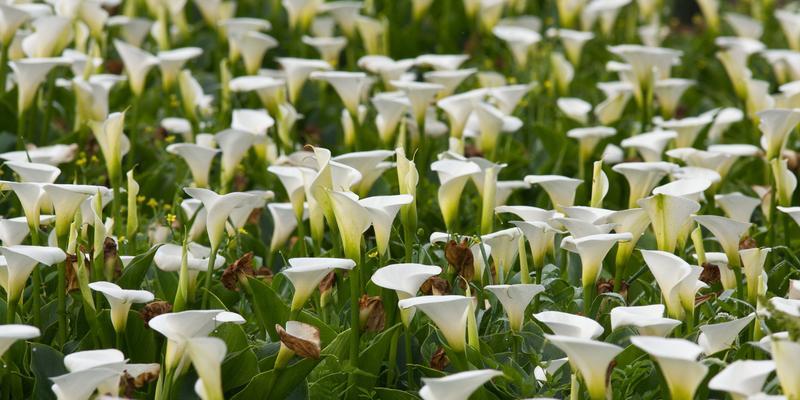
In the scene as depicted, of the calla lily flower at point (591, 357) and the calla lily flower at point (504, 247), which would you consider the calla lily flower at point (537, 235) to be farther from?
the calla lily flower at point (591, 357)

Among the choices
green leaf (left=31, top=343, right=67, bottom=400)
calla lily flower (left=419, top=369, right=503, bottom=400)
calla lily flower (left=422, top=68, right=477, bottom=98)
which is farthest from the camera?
calla lily flower (left=422, top=68, right=477, bottom=98)

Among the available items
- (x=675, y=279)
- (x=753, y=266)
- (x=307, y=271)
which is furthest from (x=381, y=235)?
(x=753, y=266)

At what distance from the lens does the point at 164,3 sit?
15.7 feet

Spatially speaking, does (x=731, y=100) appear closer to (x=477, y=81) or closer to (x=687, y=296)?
(x=477, y=81)

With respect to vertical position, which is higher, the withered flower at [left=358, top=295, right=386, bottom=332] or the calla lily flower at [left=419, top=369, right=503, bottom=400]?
the calla lily flower at [left=419, top=369, right=503, bottom=400]

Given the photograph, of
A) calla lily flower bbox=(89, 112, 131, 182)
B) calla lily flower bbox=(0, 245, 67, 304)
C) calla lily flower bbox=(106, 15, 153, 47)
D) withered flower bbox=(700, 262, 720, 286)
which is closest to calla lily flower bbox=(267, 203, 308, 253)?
calla lily flower bbox=(89, 112, 131, 182)

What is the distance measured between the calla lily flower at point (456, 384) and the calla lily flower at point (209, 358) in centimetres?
33

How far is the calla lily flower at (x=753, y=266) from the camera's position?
2.41 m

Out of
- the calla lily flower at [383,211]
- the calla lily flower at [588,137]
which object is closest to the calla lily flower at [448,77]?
the calla lily flower at [588,137]

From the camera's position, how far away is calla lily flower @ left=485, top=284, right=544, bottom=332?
216cm

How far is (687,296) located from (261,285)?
2.92ft

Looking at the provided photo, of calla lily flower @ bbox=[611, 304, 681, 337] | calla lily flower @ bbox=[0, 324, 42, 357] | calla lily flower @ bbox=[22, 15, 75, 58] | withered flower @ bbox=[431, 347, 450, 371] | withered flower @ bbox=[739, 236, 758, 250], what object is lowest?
withered flower @ bbox=[431, 347, 450, 371]

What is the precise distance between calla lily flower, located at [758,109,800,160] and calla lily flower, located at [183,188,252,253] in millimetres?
1480

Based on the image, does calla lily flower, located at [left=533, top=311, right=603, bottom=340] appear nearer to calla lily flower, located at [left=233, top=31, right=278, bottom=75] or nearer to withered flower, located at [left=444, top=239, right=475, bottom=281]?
withered flower, located at [left=444, top=239, right=475, bottom=281]
